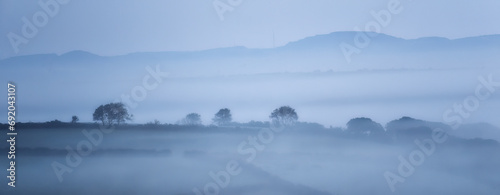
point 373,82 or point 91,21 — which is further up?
point 91,21

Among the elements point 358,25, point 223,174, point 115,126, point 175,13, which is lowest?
point 223,174

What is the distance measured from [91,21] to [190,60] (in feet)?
2.36

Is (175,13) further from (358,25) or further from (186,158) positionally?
(358,25)

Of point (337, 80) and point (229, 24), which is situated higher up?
point (229, 24)

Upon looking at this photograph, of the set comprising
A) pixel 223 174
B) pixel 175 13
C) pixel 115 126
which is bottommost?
pixel 223 174

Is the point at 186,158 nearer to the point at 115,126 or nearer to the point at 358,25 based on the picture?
the point at 115,126

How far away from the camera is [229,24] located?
127 inches

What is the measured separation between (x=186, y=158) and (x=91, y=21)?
1.13 m

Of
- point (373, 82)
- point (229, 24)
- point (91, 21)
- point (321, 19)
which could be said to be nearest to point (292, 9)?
point (321, 19)

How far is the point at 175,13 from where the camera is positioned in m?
3.26

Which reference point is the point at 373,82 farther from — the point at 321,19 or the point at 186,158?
the point at 186,158

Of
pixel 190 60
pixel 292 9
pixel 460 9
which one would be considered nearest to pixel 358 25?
pixel 292 9

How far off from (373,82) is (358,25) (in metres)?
0.40

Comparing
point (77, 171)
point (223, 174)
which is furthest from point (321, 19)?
point (77, 171)
